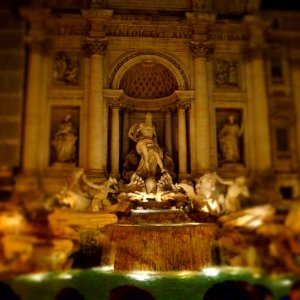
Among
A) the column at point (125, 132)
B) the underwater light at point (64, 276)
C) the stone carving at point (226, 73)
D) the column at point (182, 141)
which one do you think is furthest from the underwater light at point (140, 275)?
the stone carving at point (226, 73)

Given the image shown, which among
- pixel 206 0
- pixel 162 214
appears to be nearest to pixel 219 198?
pixel 162 214

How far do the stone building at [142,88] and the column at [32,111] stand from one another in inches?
1.4

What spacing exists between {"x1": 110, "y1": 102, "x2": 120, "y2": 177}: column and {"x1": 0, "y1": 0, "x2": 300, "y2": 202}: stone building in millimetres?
38

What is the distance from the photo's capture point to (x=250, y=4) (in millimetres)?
15070

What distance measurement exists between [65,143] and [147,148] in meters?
3.05

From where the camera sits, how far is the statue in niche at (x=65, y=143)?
48.2 ft

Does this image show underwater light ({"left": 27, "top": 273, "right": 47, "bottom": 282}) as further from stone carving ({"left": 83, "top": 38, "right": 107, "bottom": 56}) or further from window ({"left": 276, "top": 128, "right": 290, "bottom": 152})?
stone carving ({"left": 83, "top": 38, "right": 107, "bottom": 56})

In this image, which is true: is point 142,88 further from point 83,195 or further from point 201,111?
point 83,195

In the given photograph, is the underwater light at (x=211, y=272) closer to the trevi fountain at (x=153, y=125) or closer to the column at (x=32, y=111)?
the trevi fountain at (x=153, y=125)

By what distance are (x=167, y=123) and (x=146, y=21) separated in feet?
13.5

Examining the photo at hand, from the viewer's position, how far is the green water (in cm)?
560

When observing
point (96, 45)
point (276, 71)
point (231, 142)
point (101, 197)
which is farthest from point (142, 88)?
point (101, 197)

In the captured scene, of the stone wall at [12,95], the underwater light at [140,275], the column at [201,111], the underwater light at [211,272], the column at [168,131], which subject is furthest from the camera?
the column at [168,131]

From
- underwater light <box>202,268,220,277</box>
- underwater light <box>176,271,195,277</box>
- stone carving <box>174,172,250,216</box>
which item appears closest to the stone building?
stone carving <box>174,172,250,216</box>
